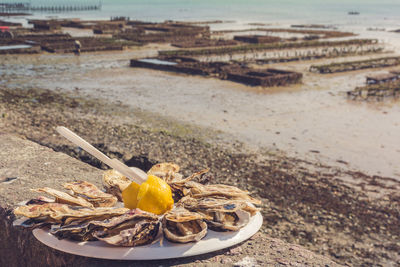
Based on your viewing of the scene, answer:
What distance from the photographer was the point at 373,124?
58.1 ft

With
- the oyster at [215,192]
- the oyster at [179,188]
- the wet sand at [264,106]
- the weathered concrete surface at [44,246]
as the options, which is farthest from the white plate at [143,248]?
the wet sand at [264,106]

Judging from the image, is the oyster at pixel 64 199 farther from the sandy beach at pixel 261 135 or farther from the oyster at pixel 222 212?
the sandy beach at pixel 261 135

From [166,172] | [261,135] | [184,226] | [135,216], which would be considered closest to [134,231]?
[135,216]

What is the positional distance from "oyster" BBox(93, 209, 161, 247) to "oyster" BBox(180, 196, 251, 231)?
0.29 m

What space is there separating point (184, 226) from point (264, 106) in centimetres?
1779

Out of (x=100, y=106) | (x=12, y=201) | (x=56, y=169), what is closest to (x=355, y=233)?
(x=56, y=169)

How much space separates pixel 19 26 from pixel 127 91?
46.3 m

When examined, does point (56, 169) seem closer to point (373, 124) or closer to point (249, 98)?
point (373, 124)

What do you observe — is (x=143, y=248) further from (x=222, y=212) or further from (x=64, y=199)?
(x=64, y=199)

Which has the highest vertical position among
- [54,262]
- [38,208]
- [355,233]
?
[38,208]

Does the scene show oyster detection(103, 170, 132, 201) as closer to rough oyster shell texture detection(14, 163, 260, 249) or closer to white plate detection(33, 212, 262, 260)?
rough oyster shell texture detection(14, 163, 260, 249)

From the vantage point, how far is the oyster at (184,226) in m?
2.41

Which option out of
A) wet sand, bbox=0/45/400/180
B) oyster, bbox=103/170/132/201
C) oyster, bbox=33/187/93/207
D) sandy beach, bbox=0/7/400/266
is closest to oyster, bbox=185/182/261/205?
sandy beach, bbox=0/7/400/266

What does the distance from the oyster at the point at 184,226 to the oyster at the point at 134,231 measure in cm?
7
